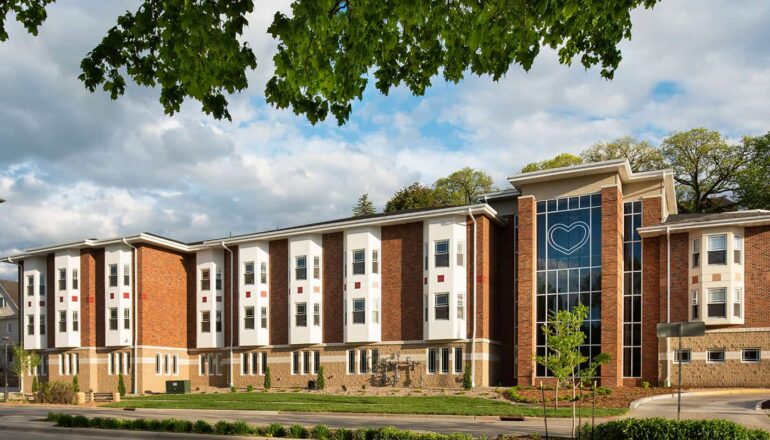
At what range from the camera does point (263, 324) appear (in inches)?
1743

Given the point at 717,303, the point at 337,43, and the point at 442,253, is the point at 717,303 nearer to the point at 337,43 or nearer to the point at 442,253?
the point at 442,253

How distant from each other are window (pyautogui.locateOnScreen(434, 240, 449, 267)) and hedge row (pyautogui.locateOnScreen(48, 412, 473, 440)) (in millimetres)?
21194

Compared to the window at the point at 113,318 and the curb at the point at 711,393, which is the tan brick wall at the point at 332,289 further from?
the curb at the point at 711,393

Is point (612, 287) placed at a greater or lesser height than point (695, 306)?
greater

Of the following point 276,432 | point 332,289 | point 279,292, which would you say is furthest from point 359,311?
point 276,432

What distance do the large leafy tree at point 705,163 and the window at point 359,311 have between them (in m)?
33.9

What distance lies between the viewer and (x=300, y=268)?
4297 cm

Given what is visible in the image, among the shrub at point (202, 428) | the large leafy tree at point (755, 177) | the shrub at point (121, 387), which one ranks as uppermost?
the large leafy tree at point (755, 177)

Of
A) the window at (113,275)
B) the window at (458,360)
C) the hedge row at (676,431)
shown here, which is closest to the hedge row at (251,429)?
the hedge row at (676,431)

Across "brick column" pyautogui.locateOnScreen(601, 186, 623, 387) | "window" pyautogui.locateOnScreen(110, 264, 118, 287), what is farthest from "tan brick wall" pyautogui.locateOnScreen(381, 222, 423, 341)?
"window" pyautogui.locateOnScreen(110, 264, 118, 287)

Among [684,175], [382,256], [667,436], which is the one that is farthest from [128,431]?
[684,175]

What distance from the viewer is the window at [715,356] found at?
33438 millimetres

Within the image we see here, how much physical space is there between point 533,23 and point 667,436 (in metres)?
8.44

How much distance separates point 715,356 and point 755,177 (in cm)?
2669
